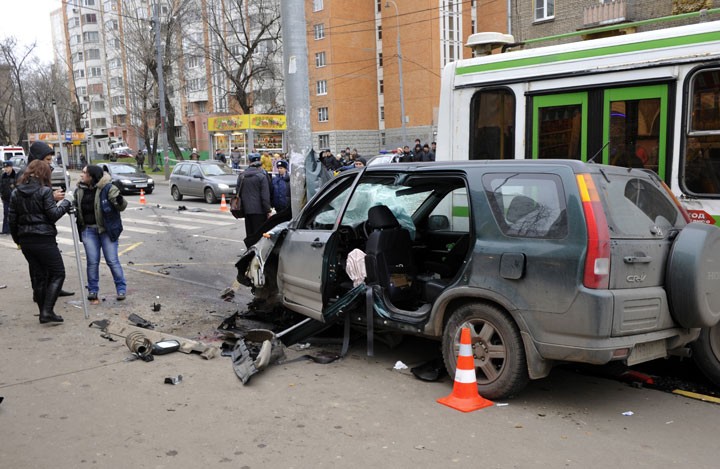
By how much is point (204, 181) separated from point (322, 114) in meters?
39.3

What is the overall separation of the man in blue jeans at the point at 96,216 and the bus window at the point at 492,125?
454cm

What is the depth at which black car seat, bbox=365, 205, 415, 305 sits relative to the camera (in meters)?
5.71

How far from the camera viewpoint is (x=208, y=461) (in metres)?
3.91

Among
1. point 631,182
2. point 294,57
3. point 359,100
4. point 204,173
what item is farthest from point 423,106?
point 631,182

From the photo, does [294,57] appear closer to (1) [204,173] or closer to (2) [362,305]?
(2) [362,305]

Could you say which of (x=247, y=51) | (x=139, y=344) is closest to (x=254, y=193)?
(x=139, y=344)

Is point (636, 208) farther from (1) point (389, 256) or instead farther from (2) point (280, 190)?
(2) point (280, 190)

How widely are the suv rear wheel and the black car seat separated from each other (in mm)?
876

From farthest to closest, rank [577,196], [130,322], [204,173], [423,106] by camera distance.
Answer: [423,106], [204,173], [130,322], [577,196]

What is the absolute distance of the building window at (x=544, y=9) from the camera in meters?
22.9

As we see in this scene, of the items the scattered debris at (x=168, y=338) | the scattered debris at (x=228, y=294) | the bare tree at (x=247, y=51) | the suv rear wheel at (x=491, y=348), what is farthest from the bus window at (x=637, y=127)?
the bare tree at (x=247, y=51)

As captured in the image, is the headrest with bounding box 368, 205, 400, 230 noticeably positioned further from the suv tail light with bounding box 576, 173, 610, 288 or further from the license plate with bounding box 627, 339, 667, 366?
the license plate with bounding box 627, 339, 667, 366

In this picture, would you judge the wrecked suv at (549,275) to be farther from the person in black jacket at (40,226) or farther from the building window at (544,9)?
the building window at (544,9)

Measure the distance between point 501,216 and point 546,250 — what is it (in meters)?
0.49
